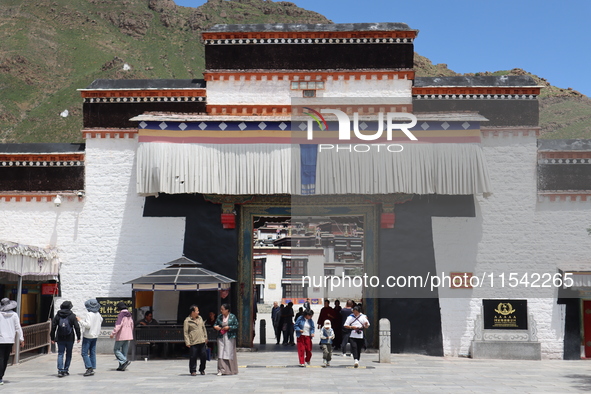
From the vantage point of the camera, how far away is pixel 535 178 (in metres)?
20.8

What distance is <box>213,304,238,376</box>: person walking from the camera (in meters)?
14.8

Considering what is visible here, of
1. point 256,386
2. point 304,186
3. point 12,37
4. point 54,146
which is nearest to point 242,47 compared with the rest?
point 304,186

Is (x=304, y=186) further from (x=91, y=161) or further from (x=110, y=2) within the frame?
(x=110, y=2)

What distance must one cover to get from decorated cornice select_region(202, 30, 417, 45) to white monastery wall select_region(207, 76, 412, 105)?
1.14 metres

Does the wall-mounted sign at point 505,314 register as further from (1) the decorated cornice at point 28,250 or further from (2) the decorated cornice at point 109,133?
(1) the decorated cornice at point 28,250

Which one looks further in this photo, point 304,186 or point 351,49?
point 351,49

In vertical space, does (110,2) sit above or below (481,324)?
above

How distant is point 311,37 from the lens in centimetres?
2153

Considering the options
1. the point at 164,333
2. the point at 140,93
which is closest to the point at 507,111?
the point at 140,93

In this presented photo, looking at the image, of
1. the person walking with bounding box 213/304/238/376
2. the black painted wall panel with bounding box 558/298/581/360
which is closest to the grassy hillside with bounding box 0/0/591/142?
the black painted wall panel with bounding box 558/298/581/360

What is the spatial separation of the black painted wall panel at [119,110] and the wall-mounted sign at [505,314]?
33.8 ft

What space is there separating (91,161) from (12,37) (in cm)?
10033

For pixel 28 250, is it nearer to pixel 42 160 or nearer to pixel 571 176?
pixel 42 160

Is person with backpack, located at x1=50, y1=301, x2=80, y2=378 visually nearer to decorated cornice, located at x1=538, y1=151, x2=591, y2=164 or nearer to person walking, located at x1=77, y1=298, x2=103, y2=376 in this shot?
person walking, located at x1=77, y1=298, x2=103, y2=376
